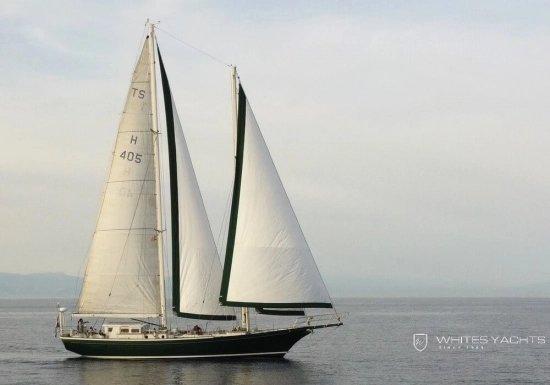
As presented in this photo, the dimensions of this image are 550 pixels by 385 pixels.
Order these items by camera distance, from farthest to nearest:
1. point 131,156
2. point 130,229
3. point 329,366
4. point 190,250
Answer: point 329,366 < point 130,229 < point 131,156 < point 190,250

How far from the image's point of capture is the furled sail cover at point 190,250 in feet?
161

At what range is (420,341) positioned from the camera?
257 ft

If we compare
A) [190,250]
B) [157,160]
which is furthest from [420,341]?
[157,160]

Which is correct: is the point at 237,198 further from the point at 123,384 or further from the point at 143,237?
the point at 123,384

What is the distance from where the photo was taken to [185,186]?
4944 centimetres

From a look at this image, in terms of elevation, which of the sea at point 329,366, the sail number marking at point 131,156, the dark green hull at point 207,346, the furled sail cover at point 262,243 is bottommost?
the sea at point 329,366

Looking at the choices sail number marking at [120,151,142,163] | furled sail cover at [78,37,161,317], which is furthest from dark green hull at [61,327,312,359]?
sail number marking at [120,151,142,163]

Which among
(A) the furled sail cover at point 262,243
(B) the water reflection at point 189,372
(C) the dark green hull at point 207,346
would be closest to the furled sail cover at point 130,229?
(C) the dark green hull at point 207,346

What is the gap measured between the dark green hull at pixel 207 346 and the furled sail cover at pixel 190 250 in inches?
57.8

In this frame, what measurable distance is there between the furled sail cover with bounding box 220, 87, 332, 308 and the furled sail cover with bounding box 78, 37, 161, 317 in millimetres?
5235

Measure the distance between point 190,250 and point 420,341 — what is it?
1410 inches

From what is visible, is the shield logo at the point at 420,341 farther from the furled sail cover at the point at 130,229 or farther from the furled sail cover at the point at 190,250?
the furled sail cover at the point at 130,229

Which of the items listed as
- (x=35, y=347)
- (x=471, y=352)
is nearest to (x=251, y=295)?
(x=471, y=352)

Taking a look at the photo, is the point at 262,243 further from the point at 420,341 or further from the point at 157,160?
the point at 420,341
